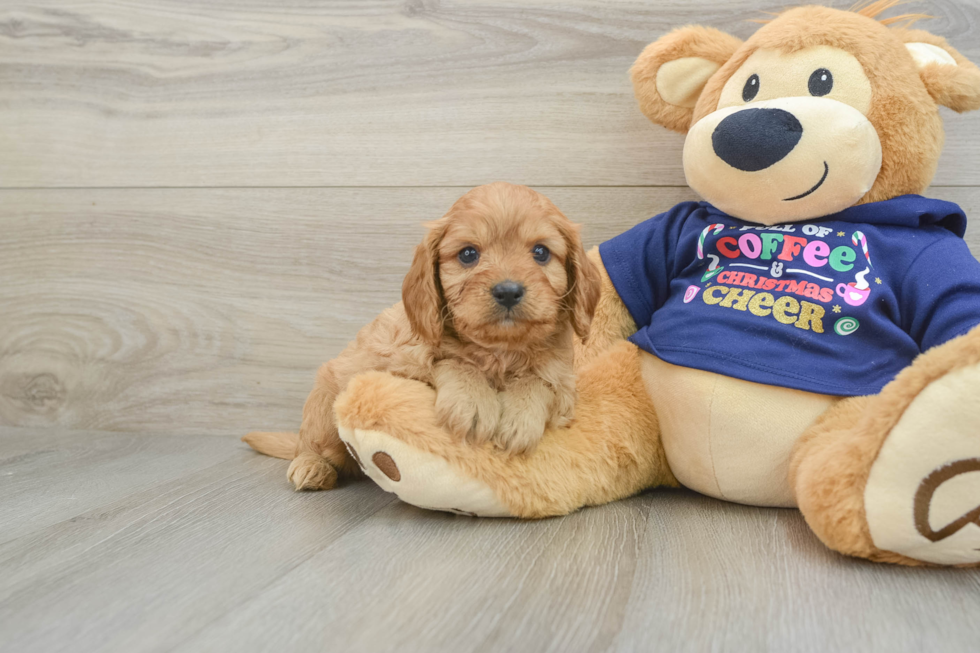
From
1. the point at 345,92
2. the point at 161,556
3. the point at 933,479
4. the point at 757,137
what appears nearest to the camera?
the point at 933,479

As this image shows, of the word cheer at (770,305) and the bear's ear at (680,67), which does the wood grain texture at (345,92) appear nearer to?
the bear's ear at (680,67)

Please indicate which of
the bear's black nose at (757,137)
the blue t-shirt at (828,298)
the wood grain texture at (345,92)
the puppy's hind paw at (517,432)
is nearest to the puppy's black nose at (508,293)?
the puppy's hind paw at (517,432)

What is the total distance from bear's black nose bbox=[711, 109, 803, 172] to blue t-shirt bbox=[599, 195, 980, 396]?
154 mm

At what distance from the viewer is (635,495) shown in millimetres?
1395

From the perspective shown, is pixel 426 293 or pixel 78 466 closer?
pixel 426 293

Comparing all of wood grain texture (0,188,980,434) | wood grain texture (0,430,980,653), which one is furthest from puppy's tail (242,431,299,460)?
wood grain texture (0,430,980,653)

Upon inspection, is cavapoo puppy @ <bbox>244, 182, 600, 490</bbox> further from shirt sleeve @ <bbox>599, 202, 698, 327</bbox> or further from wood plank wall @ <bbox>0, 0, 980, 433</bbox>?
wood plank wall @ <bbox>0, 0, 980, 433</bbox>

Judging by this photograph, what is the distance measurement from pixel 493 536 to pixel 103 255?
148 centimetres

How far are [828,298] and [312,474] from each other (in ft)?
3.46

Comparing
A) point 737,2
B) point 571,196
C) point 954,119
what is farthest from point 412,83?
point 954,119

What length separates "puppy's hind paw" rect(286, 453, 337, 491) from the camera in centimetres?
145

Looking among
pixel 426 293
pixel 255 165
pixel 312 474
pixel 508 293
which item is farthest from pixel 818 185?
pixel 255 165

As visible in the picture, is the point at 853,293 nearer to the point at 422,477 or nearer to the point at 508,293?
the point at 508,293

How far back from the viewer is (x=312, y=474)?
4.75 ft
